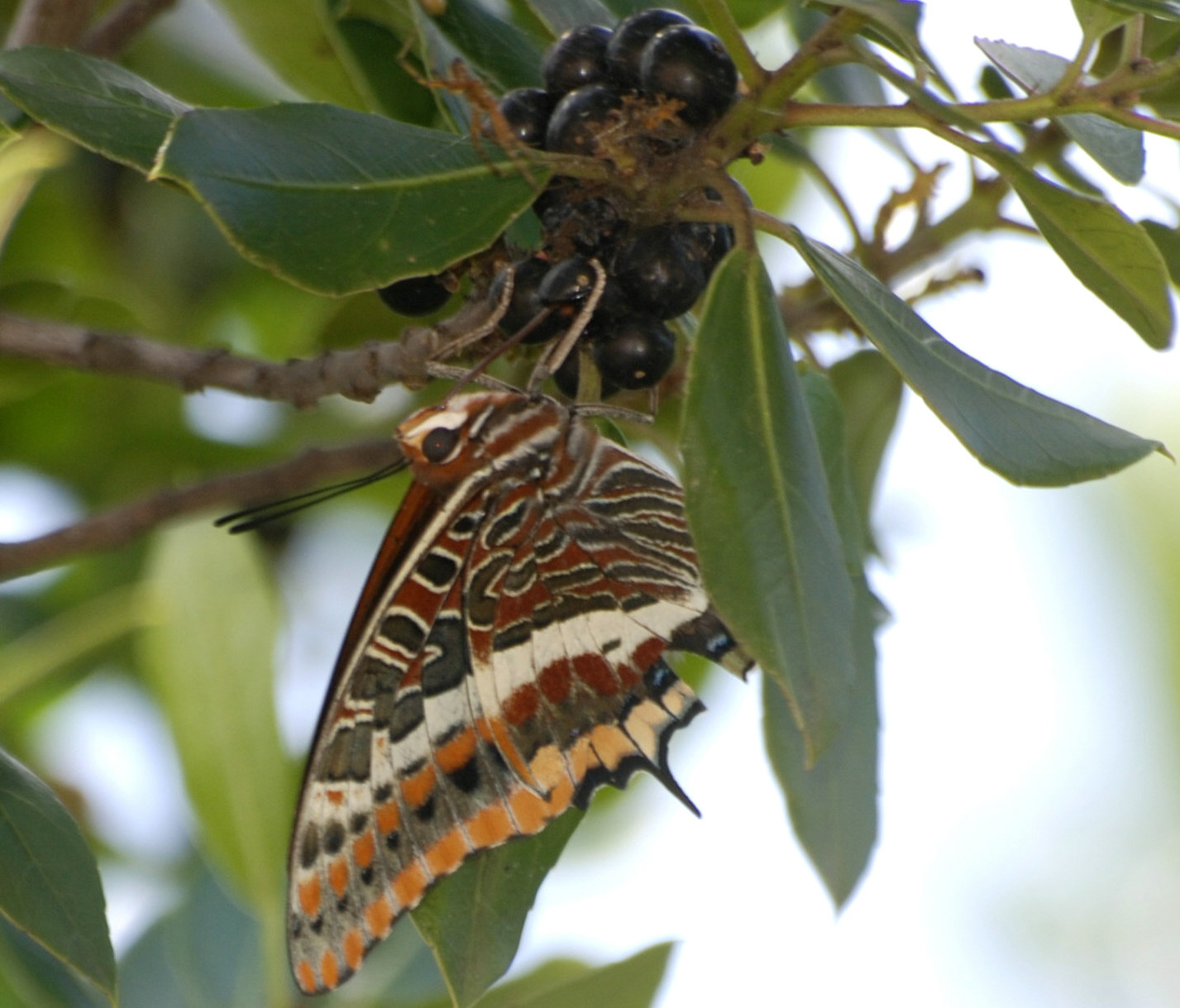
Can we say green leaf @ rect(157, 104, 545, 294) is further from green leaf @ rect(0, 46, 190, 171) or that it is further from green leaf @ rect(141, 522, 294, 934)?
green leaf @ rect(141, 522, 294, 934)

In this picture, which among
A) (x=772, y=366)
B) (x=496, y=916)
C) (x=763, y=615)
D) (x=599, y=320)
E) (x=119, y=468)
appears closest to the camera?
(x=763, y=615)

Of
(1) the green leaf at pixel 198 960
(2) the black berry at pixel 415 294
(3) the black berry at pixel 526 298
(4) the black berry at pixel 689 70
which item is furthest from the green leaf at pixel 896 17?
(1) the green leaf at pixel 198 960

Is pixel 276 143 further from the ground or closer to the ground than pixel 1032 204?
further from the ground

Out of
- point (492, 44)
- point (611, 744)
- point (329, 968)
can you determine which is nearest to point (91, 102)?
point (492, 44)

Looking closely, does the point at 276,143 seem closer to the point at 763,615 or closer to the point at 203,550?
the point at 763,615

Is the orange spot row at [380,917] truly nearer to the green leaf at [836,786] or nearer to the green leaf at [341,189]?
the green leaf at [836,786]

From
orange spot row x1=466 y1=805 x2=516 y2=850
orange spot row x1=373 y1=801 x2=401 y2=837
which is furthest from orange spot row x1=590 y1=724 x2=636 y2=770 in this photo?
orange spot row x1=373 y1=801 x2=401 y2=837

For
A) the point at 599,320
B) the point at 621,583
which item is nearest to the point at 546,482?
the point at 621,583
